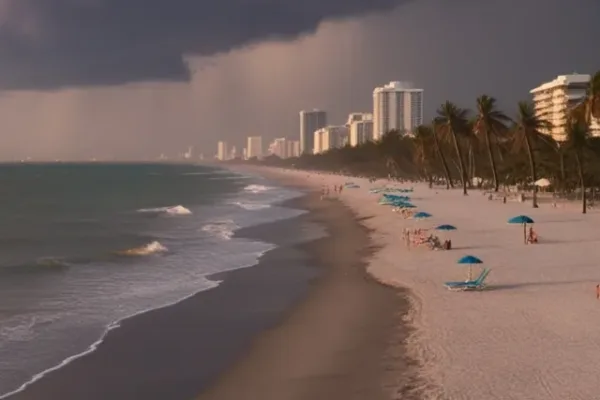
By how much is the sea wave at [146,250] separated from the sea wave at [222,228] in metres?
5.04

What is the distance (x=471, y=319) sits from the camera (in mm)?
16094

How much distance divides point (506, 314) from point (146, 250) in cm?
2017

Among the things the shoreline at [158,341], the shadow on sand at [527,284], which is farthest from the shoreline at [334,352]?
the shadow on sand at [527,284]

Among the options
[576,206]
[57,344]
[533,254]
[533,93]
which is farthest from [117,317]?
[533,93]

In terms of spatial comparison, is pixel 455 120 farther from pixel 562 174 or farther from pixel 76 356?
pixel 76 356

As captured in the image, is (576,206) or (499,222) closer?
(499,222)

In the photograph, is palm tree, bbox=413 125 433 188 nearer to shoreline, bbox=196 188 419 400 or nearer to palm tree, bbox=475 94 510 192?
palm tree, bbox=475 94 510 192

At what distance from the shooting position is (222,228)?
43.4 meters

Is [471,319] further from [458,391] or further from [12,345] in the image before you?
[12,345]

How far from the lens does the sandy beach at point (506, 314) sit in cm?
1158

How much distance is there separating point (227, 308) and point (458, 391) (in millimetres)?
9725

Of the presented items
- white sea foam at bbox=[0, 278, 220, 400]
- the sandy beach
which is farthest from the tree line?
white sea foam at bbox=[0, 278, 220, 400]

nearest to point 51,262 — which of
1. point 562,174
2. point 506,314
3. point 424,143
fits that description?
point 506,314

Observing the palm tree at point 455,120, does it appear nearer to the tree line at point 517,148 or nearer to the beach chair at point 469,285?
the tree line at point 517,148
